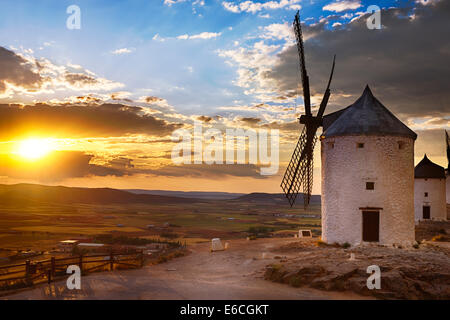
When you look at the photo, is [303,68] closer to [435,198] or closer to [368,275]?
[368,275]

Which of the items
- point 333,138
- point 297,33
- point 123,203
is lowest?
point 123,203

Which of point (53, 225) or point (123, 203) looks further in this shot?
point (123, 203)

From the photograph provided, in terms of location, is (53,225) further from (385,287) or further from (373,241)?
(385,287)

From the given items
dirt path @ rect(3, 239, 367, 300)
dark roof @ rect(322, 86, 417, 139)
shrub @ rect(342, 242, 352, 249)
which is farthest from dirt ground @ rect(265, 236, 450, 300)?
dark roof @ rect(322, 86, 417, 139)

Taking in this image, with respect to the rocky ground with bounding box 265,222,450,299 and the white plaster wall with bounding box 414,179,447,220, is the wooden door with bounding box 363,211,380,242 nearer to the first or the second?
the rocky ground with bounding box 265,222,450,299

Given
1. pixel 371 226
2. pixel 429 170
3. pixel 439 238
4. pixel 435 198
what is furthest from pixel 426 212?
pixel 371 226
